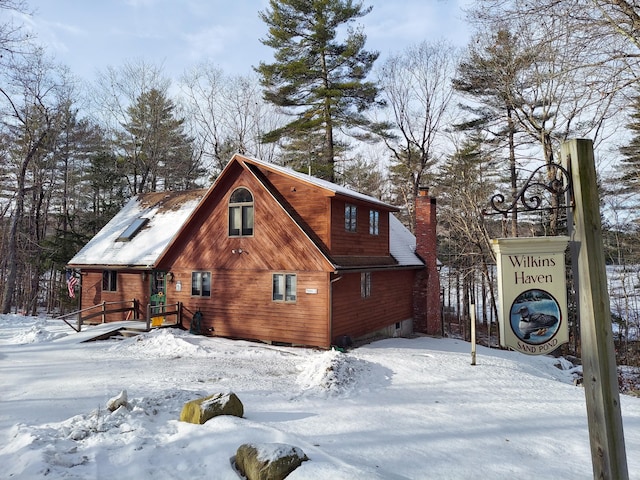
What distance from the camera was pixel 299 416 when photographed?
7.02m

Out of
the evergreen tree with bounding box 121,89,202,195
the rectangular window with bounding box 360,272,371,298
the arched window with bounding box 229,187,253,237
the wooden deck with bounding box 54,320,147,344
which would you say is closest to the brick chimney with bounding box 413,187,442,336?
the rectangular window with bounding box 360,272,371,298

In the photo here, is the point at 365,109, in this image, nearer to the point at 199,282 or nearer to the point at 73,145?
the point at 199,282

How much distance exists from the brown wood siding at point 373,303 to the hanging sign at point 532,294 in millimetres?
10012

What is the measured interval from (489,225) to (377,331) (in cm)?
1546

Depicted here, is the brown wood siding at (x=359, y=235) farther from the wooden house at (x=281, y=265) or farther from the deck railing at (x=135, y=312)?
the deck railing at (x=135, y=312)

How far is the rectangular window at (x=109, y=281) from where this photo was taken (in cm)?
1912

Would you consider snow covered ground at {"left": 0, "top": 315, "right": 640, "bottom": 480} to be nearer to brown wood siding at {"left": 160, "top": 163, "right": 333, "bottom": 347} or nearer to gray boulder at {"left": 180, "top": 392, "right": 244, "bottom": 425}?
gray boulder at {"left": 180, "top": 392, "right": 244, "bottom": 425}

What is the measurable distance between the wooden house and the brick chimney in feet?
0.16

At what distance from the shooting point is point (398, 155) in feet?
92.3

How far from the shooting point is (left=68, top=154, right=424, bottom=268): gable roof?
17.8 m

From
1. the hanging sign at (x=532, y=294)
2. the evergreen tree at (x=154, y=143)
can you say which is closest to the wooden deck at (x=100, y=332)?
the hanging sign at (x=532, y=294)

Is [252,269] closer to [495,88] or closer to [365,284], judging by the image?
[365,284]

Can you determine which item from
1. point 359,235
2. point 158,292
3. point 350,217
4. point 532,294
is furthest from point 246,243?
point 532,294

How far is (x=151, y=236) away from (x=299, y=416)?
14.6m
